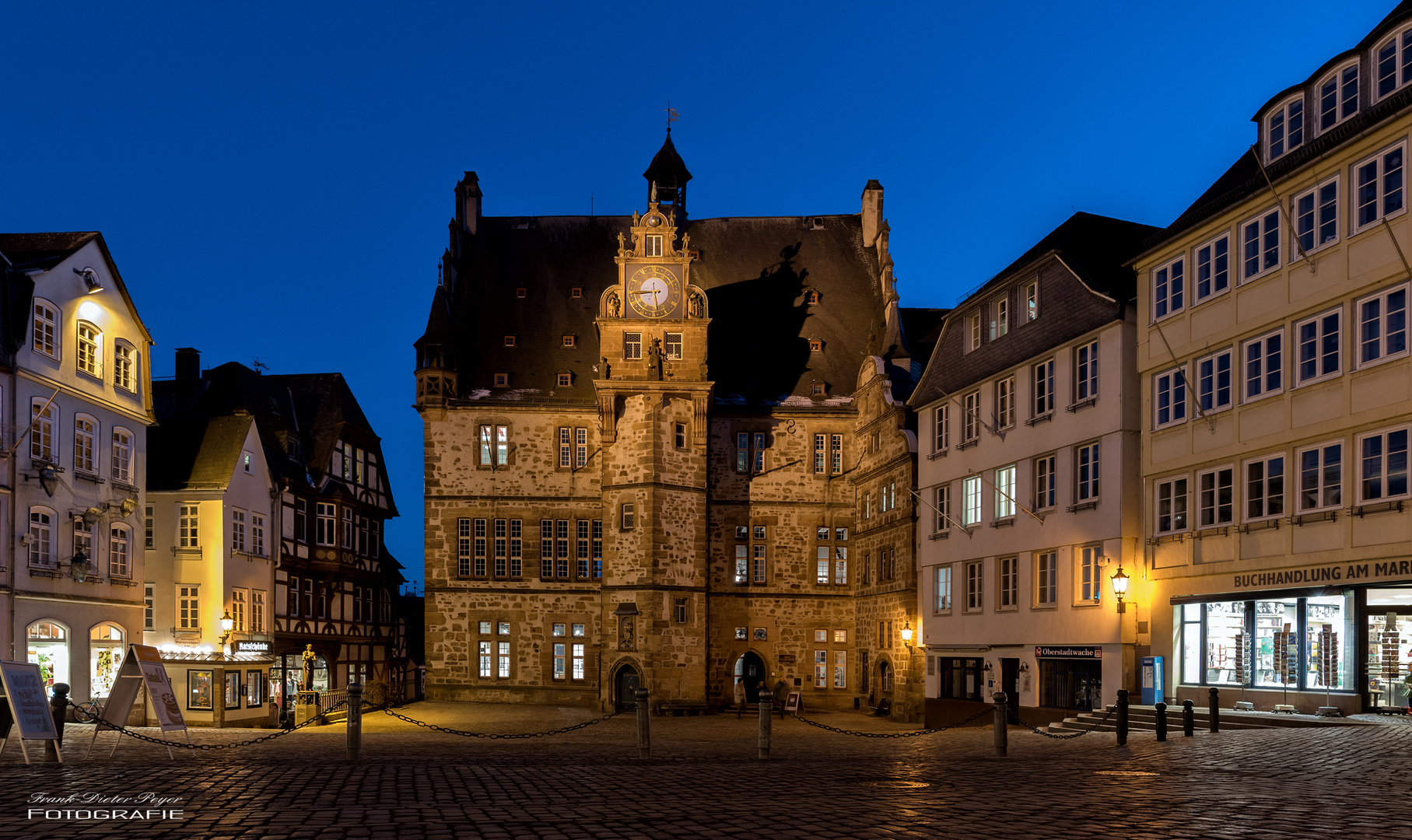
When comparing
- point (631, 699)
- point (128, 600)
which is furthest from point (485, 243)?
point (128, 600)

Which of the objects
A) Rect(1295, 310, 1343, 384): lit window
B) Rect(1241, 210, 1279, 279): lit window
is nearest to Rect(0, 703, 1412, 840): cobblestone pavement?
Rect(1295, 310, 1343, 384): lit window

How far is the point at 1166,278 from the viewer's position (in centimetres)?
2850

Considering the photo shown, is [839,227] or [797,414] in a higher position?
[839,227]

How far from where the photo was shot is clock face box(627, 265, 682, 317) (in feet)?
161

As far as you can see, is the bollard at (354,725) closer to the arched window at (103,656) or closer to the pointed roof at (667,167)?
the arched window at (103,656)

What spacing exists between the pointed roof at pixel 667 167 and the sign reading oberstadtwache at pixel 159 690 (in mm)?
39963

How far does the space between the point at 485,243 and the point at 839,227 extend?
14.6 m

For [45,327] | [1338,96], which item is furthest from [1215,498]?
[45,327]

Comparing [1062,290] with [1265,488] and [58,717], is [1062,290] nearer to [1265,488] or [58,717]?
[1265,488]

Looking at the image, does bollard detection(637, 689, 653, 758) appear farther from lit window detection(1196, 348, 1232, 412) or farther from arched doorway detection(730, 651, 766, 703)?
arched doorway detection(730, 651, 766, 703)

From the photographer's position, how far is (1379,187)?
22.5 meters

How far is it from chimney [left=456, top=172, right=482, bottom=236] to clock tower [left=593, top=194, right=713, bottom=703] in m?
9.07

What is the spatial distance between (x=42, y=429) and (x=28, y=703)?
17.4 meters

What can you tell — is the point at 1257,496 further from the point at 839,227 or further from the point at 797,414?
the point at 839,227
